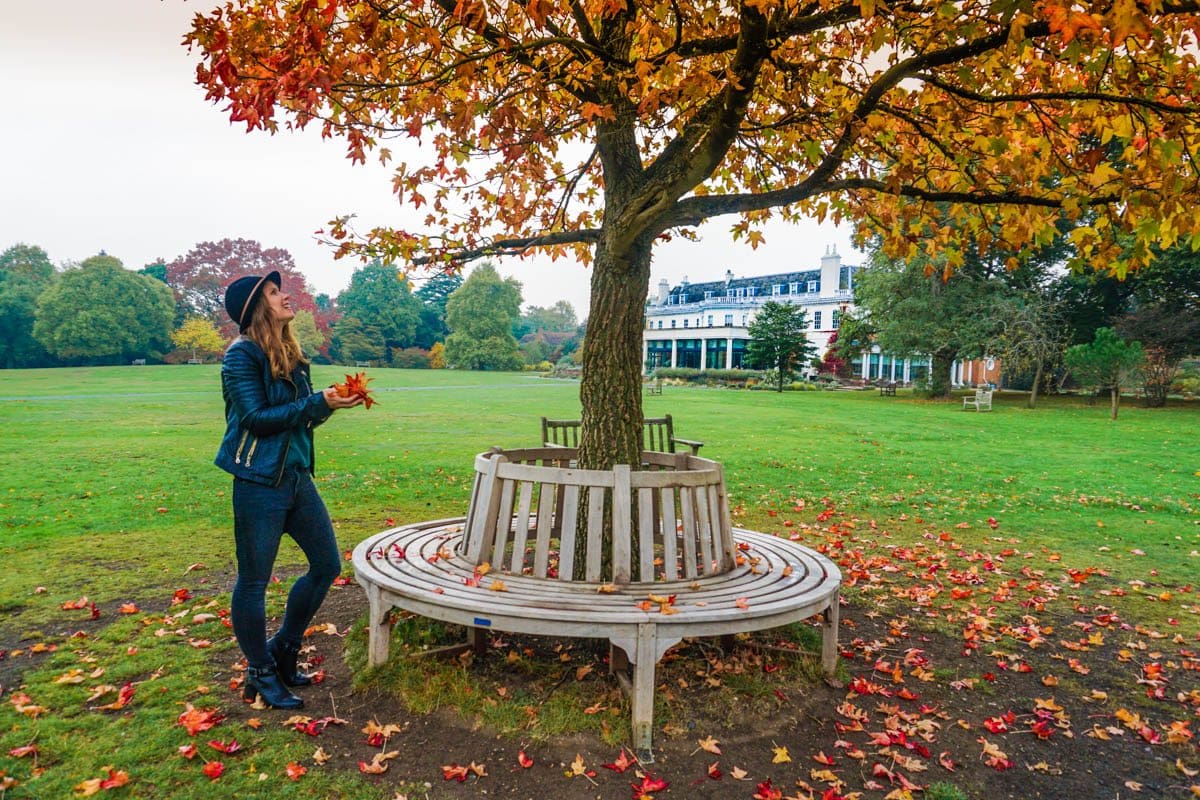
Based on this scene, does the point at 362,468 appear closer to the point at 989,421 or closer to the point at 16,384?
the point at 989,421

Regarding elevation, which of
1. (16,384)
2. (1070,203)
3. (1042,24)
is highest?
(1042,24)

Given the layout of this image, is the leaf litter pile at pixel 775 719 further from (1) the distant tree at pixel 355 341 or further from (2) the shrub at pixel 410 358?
(2) the shrub at pixel 410 358

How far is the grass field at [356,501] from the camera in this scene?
385 centimetres

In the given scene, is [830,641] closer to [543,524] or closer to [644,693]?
[644,693]

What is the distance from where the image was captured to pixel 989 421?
964 inches

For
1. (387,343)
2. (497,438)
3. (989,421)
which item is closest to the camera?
A: (497,438)

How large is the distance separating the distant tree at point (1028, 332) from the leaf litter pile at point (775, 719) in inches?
1141

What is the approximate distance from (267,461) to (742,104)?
306cm

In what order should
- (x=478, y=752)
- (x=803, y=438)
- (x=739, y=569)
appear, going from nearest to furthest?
(x=478, y=752) < (x=739, y=569) < (x=803, y=438)

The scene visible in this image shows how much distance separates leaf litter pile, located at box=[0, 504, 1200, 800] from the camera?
3.31 m

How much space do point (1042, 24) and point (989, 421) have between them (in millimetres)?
23520

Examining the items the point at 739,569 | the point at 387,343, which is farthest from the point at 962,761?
the point at 387,343

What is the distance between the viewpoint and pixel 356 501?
936cm

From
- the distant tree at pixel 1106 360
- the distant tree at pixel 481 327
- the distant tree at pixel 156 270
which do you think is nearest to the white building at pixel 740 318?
the distant tree at pixel 481 327
